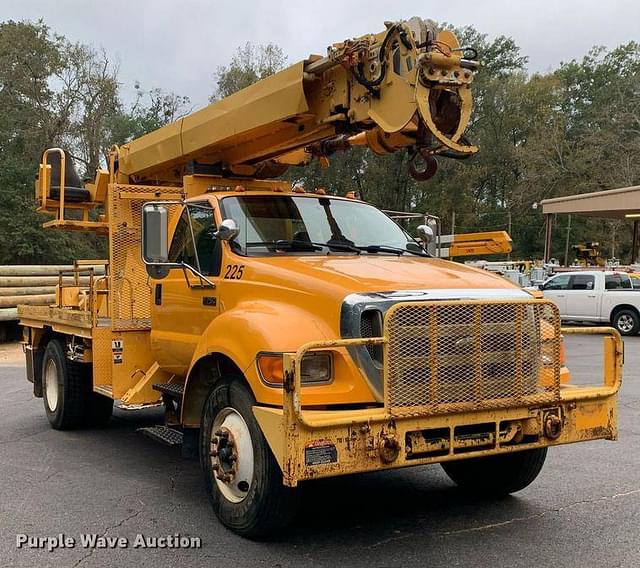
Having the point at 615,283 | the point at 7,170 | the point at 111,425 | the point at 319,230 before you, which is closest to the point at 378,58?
the point at 319,230

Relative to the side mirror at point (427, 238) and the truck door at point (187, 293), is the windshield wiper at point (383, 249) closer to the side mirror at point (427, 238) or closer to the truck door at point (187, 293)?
the side mirror at point (427, 238)

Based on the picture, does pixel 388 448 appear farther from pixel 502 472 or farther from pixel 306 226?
pixel 306 226

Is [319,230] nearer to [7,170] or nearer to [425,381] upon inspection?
[425,381]

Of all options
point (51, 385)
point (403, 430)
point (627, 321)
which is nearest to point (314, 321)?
point (403, 430)

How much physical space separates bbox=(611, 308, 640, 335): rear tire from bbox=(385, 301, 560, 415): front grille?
682 inches

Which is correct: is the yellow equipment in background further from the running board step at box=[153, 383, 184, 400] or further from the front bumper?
the front bumper

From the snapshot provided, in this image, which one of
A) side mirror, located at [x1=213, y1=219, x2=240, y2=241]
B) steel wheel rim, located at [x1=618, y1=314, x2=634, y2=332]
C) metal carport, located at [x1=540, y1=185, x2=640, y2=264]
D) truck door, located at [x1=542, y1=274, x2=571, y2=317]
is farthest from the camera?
metal carport, located at [x1=540, y1=185, x2=640, y2=264]

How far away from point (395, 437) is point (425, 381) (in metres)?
0.38

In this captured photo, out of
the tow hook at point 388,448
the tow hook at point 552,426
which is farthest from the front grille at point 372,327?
the tow hook at point 552,426

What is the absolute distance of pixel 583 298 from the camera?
842 inches

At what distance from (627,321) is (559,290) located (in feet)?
7.58

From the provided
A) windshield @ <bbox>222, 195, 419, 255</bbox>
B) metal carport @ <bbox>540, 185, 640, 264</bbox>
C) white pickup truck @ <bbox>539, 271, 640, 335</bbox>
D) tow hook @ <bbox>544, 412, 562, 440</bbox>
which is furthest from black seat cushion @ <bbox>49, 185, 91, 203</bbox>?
metal carport @ <bbox>540, 185, 640, 264</bbox>

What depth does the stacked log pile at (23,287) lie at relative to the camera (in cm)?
1805

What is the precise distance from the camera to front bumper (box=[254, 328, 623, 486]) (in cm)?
397
